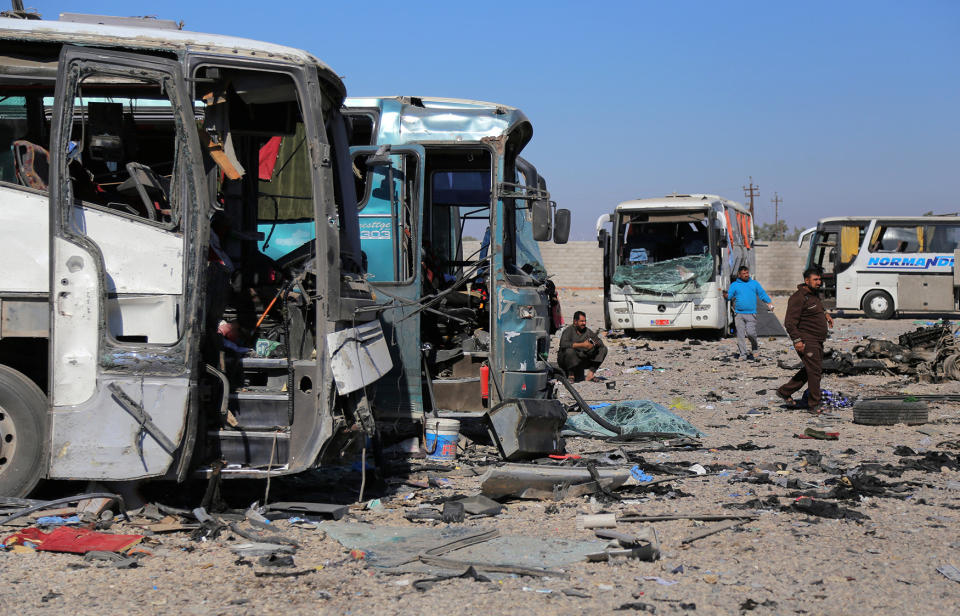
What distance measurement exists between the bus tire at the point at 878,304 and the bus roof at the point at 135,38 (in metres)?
24.0

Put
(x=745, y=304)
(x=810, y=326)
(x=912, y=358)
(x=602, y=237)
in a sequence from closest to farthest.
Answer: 1. (x=810, y=326)
2. (x=912, y=358)
3. (x=745, y=304)
4. (x=602, y=237)

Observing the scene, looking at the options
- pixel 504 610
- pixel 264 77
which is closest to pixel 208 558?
pixel 504 610

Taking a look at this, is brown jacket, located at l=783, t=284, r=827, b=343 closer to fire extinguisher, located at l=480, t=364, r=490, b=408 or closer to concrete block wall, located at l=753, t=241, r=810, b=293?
fire extinguisher, located at l=480, t=364, r=490, b=408

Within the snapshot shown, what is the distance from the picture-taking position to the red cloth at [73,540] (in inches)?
205

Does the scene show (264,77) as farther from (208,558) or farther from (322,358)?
(208,558)

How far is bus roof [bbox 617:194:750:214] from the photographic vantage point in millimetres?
21094

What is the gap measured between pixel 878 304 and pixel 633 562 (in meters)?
23.9

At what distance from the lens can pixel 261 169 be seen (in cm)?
753

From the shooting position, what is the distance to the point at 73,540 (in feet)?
17.4

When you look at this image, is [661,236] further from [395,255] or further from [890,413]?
[395,255]

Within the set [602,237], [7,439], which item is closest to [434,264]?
[7,439]

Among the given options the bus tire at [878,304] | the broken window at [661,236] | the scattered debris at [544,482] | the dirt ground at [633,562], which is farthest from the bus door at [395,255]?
the bus tire at [878,304]

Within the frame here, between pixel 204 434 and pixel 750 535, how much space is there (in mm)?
3480

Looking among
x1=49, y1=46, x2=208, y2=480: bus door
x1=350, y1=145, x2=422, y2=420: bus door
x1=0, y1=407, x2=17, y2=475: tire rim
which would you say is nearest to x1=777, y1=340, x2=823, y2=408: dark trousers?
x1=350, y1=145, x2=422, y2=420: bus door
